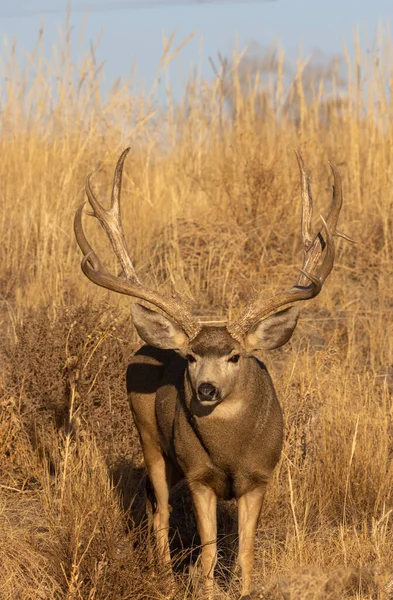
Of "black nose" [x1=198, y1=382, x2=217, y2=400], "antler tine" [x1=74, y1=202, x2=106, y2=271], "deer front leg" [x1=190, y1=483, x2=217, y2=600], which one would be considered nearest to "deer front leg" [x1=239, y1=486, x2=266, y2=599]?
"deer front leg" [x1=190, y1=483, x2=217, y2=600]

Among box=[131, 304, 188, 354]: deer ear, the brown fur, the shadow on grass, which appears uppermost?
box=[131, 304, 188, 354]: deer ear

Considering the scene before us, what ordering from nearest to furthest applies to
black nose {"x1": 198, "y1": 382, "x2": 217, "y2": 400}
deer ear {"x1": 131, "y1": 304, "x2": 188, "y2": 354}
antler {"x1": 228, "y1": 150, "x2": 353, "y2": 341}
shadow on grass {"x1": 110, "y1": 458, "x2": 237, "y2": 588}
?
black nose {"x1": 198, "y1": 382, "x2": 217, "y2": 400} → antler {"x1": 228, "y1": 150, "x2": 353, "y2": 341} → deer ear {"x1": 131, "y1": 304, "x2": 188, "y2": 354} → shadow on grass {"x1": 110, "y1": 458, "x2": 237, "y2": 588}

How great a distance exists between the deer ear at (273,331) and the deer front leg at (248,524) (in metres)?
0.73

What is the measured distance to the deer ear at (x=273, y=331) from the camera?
18.6ft

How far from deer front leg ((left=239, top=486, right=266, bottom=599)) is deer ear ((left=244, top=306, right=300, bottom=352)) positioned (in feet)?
2.39

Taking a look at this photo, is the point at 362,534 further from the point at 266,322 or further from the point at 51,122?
the point at 51,122

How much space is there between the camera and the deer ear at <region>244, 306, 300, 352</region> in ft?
18.6

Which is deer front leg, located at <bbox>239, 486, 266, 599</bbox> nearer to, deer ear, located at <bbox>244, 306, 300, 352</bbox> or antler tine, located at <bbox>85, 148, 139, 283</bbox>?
deer ear, located at <bbox>244, 306, 300, 352</bbox>

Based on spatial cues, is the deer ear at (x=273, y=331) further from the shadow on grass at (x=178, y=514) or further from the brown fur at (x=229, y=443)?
the shadow on grass at (x=178, y=514)

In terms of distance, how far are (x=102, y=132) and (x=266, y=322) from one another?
7.47m

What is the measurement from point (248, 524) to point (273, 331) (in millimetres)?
978

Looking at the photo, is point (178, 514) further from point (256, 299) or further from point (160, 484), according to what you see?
point (256, 299)

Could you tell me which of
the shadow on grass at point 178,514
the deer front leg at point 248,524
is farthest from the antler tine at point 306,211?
the shadow on grass at point 178,514

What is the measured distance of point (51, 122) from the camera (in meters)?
12.7
